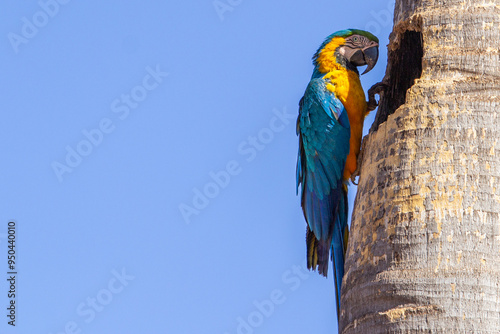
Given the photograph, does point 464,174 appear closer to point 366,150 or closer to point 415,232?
point 415,232

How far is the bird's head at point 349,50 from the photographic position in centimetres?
437

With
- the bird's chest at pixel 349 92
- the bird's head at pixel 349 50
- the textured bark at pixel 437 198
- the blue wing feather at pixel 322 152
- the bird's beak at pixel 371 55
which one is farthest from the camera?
the bird's beak at pixel 371 55

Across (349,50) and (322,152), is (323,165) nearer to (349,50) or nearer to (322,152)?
(322,152)

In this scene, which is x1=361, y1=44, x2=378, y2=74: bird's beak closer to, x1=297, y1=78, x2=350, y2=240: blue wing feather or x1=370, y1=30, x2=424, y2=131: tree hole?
x1=297, y1=78, x2=350, y2=240: blue wing feather

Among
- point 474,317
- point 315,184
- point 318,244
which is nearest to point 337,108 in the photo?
point 315,184

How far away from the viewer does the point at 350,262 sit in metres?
2.42

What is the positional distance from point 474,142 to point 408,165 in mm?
235

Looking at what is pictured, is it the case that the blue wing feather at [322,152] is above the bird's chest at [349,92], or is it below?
below

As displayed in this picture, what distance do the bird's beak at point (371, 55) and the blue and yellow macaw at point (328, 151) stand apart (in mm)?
220

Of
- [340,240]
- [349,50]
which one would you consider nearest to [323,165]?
[340,240]

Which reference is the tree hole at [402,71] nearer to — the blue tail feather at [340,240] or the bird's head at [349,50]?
the blue tail feather at [340,240]

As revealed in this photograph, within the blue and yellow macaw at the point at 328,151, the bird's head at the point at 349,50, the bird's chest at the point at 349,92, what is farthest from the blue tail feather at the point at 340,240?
the bird's head at the point at 349,50

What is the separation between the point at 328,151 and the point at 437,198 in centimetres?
173

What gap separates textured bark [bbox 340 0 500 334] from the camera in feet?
6.86
